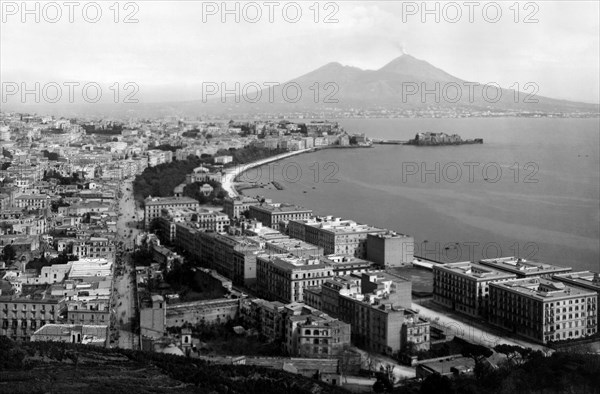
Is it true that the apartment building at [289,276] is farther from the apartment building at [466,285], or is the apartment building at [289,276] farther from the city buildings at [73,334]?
the city buildings at [73,334]

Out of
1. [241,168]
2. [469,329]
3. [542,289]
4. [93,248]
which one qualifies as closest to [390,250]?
[469,329]

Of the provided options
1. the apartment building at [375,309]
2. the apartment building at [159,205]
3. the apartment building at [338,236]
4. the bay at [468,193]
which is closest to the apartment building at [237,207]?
the apartment building at [159,205]

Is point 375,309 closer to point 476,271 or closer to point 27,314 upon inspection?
point 476,271

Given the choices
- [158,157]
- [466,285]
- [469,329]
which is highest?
[158,157]

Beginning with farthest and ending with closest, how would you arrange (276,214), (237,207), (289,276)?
(237,207) < (276,214) < (289,276)

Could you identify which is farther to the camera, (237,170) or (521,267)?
(237,170)

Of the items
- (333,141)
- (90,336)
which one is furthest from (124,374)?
(333,141)
